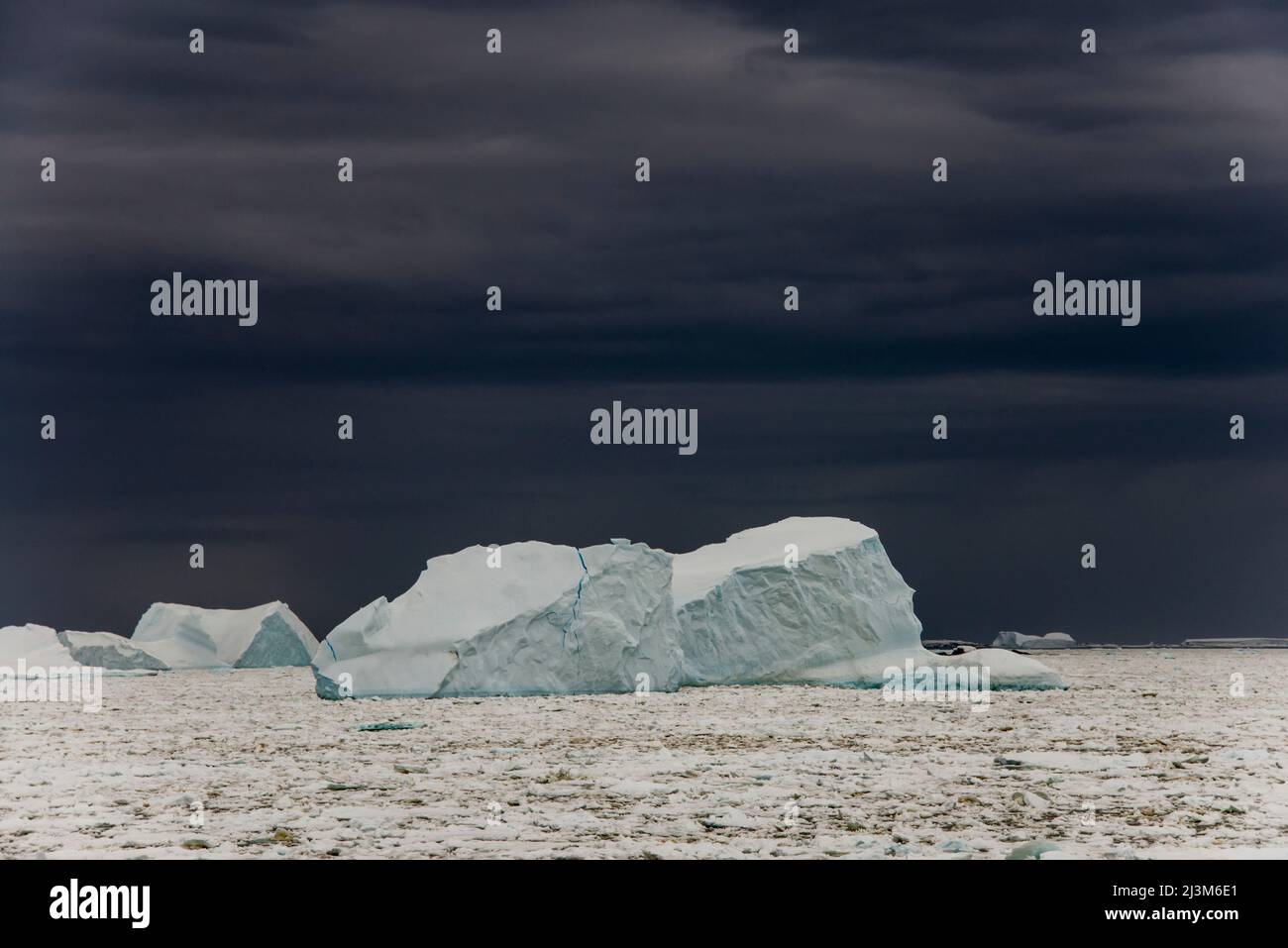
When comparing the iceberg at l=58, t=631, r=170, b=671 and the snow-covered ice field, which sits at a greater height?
the snow-covered ice field

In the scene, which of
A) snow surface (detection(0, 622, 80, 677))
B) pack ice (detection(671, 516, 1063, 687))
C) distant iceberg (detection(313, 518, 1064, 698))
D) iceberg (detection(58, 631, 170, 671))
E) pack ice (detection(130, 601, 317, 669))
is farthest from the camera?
pack ice (detection(130, 601, 317, 669))

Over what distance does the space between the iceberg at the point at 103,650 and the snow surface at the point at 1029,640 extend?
41.3m

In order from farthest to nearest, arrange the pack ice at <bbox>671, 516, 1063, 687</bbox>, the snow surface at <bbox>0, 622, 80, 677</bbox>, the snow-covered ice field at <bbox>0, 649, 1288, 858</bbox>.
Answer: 1. the snow surface at <bbox>0, 622, 80, 677</bbox>
2. the pack ice at <bbox>671, 516, 1063, 687</bbox>
3. the snow-covered ice field at <bbox>0, 649, 1288, 858</bbox>

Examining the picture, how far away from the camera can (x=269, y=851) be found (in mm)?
10031

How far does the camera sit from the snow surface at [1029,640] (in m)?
69.4

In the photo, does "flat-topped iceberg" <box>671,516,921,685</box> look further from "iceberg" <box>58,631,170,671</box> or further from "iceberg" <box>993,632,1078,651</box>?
"iceberg" <box>993,632,1078,651</box>

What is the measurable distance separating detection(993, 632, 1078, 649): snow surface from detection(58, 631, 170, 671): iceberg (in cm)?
4128

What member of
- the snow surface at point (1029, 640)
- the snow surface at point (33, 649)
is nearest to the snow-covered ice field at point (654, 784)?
the snow surface at point (33, 649)

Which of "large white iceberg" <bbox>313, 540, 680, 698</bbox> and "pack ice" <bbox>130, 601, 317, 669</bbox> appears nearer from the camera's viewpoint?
"large white iceberg" <bbox>313, 540, 680, 698</bbox>

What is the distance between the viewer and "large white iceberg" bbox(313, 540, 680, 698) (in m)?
25.3

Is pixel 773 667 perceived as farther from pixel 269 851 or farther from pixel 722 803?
pixel 269 851

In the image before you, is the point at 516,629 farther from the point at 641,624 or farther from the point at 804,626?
the point at 804,626

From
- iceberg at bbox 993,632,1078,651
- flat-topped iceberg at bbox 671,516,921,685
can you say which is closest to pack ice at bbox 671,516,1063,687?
flat-topped iceberg at bbox 671,516,921,685

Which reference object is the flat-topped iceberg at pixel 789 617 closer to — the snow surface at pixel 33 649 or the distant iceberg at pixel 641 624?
the distant iceberg at pixel 641 624
